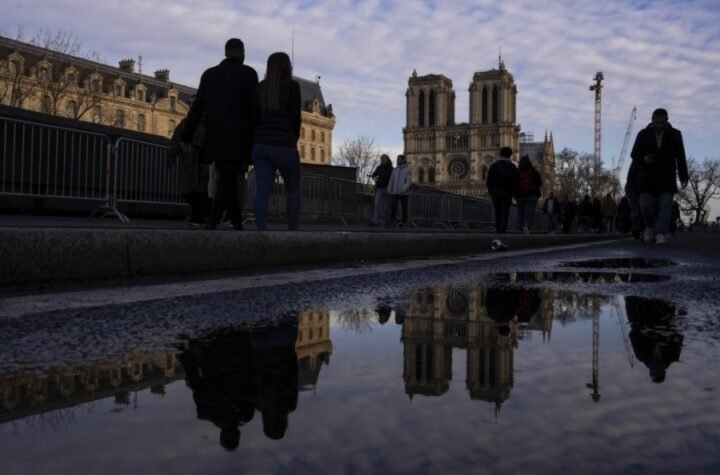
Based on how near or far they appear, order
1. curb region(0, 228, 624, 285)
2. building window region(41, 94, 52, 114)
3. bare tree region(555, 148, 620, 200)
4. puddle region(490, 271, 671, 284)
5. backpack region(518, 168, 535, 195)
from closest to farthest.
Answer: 1. curb region(0, 228, 624, 285)
2. puddle region(490, 271, 671, 284)
3. backpack region(518, 168, 535, 195)
4. building window region(41, 94, 52, 114)
5. bare tree region(555, 148, 620, 200)

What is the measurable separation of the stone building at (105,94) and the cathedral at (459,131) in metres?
36.9

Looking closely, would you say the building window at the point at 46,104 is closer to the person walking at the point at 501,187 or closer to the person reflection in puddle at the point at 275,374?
the person walking at the point at 501,187

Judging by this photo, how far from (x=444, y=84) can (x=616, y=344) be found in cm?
13342

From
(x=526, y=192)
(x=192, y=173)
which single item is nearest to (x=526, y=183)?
(x=526, y=192)

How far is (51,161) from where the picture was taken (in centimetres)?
1119

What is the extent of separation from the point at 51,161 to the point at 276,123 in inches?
227

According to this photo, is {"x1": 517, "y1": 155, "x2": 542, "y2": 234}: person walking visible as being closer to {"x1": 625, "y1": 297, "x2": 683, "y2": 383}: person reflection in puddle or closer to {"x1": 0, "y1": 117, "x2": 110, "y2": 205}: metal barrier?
{"x1": 0, "y1": 117, "x2": 110, "y2": 205}: metal barrier

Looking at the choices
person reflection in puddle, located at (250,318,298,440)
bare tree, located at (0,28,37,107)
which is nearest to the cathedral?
bare tree, located at (0,28,37,107)

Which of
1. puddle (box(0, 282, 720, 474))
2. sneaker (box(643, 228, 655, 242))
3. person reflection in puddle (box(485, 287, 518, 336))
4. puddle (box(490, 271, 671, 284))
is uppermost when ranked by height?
sneaker (box(643, 228, 655, 242))

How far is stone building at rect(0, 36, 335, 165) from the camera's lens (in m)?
47.1

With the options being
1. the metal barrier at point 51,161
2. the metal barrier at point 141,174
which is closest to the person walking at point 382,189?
the metal barrier at point 141,174

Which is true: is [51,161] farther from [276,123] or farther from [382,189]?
[382,189]

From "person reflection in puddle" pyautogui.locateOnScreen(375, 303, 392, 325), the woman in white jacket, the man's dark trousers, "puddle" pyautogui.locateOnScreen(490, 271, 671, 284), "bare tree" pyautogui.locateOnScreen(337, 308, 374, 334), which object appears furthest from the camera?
the woman in white jacket

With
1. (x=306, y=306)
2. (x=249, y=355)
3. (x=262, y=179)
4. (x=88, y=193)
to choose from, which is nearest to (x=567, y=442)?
(x=249, y=355)
